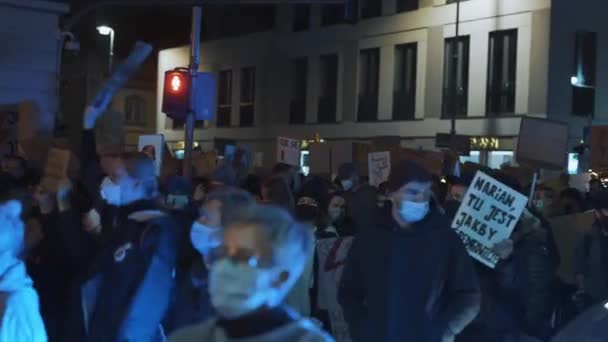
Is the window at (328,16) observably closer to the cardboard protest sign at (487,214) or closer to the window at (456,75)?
the window at (456,75)

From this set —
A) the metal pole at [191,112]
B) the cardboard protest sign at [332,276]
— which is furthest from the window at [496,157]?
the cardboard protest sign at [332,276]

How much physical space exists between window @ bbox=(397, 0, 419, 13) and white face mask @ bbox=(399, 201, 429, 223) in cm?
2865

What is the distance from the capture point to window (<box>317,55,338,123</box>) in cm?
3606

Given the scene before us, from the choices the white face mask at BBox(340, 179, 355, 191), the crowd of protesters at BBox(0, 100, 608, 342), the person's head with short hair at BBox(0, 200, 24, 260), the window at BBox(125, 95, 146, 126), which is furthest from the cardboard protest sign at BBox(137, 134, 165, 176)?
the window at BBox(125, 95, 146, 126)

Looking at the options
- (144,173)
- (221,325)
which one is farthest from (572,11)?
(221,325)

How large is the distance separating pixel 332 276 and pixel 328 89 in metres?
29.2

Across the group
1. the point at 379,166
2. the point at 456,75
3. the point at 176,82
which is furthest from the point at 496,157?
the point at 176,82

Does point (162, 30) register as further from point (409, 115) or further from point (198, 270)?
point (198, 270)

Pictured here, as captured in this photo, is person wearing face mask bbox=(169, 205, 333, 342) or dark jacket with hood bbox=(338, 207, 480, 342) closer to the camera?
person wearing face mask bbox=(169, 205, 333, 342)

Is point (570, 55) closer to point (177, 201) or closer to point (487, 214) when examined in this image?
point (487, 214)

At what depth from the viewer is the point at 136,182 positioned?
522 cm

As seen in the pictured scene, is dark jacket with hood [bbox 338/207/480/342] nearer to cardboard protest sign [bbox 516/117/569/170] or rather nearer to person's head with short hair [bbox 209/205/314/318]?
person's head with short hair [bbox 209/205/314/318]

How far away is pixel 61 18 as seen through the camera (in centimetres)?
1738

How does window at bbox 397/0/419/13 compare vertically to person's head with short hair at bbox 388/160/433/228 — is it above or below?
above
